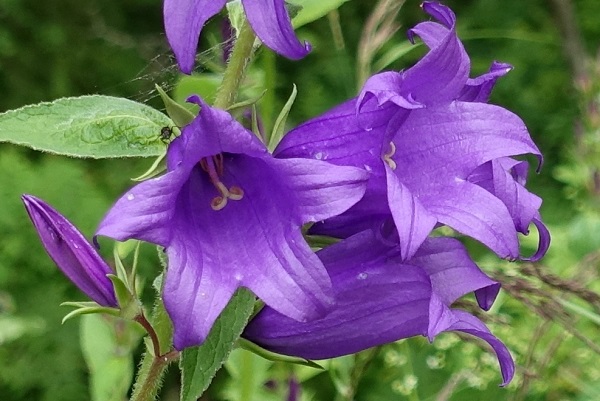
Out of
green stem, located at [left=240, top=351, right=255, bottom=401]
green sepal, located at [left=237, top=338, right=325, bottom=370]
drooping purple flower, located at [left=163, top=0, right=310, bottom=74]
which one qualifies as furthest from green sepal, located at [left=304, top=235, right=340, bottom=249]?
green stem, located at [left=240, top=351, right=255, bottom=401]

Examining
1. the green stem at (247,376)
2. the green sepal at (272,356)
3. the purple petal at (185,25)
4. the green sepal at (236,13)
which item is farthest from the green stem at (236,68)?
the green stem at (247,376)

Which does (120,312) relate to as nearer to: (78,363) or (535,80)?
(78,363)

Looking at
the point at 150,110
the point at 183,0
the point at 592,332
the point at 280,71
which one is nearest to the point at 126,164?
the point at 280,71

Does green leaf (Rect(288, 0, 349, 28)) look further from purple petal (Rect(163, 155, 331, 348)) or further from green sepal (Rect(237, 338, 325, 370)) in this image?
green sepal (Rect(237, 338, 325, 370))

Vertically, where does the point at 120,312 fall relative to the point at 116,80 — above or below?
above

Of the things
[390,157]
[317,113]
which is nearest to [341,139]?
[390,157]

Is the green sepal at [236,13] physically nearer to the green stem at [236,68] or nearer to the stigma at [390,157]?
the green stem at [236,68]

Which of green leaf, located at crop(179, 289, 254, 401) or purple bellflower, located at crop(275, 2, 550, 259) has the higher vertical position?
purple bellflower, located at crop(275, 2, 550, 259)
